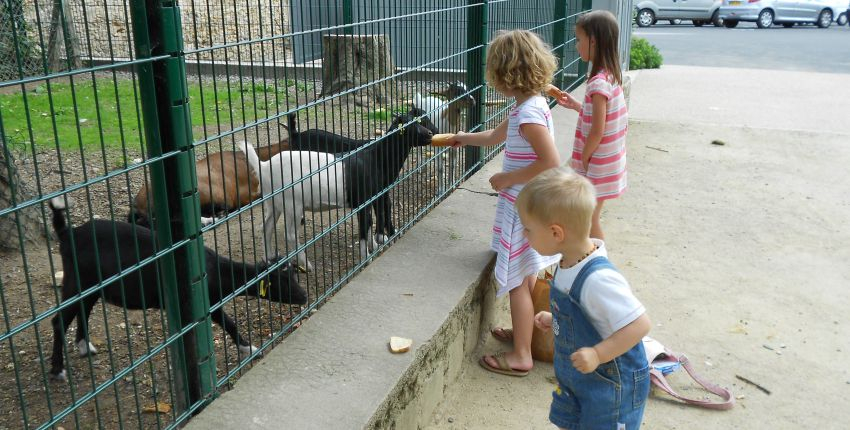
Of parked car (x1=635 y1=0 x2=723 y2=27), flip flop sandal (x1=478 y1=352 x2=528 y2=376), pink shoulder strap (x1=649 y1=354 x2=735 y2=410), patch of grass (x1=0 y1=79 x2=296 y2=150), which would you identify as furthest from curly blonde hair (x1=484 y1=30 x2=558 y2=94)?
parked car (x1=635 y1=0 x2=723 y2=27)

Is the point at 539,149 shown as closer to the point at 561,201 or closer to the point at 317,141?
the point at 317,141

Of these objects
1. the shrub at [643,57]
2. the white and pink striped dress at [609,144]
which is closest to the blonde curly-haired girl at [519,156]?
the white and pink striped dress at [609,144]

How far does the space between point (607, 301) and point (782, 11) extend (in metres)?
27.1

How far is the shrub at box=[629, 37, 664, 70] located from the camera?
569 inches

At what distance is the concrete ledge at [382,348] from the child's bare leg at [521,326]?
23cm

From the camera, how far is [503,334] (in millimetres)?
4105

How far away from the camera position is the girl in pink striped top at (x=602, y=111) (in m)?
4.15

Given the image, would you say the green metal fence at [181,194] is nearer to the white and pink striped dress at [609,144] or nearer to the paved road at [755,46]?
the white and pink striped dress at [609,144]

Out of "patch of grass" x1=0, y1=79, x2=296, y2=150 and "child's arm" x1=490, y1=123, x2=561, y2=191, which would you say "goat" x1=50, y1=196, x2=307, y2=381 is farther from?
"patch of grass" x1=0, y1=79, x2=296, y2=150

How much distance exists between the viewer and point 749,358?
398cm

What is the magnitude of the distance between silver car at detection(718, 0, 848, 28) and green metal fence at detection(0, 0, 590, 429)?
787 inches

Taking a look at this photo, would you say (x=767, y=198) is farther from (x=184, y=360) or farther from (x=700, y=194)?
(x=184, y=360)

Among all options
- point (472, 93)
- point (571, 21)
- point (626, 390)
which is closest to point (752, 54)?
point (571, 21)

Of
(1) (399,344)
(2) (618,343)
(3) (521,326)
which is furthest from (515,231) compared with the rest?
(2) (618,343)
